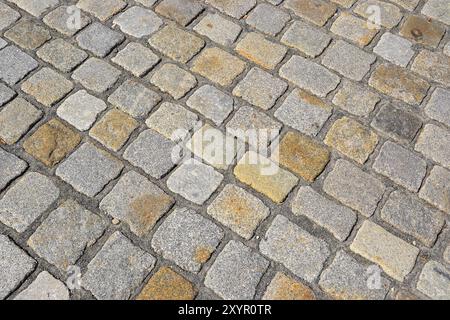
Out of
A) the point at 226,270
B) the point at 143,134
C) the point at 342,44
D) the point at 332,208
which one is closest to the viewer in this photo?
the point at 226,270

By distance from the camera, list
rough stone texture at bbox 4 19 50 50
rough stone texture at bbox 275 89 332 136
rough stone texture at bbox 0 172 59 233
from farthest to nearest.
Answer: rough stone texture at bbox 4 19 50 50 < rough stone texture at bbox 275 89 332 136 < rough stone texture at bbox 0 172 59 233

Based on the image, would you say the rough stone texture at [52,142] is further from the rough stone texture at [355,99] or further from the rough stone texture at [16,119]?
the rough stone texture at [355,99]

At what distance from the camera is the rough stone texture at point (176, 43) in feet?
10.8

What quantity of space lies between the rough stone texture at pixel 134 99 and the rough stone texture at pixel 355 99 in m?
1.21

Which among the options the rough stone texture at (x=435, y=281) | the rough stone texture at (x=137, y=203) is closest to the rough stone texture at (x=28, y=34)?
the rough stone texture at (x=137, y=203)

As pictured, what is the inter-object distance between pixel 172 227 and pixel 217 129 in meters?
0.72

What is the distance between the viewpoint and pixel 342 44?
11.2ft

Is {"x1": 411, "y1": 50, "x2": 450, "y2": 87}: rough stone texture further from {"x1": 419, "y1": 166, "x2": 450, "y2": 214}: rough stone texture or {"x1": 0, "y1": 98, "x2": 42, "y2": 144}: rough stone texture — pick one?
{"x1": 0, "y1": 98, "x2": 42, "y2": 144}: rough stone texture

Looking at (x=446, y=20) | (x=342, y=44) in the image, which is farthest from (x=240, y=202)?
(x=446, y=20)

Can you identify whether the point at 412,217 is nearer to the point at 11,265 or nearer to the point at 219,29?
the point at 219,29

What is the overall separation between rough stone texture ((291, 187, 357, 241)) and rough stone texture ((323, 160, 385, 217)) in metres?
0.06

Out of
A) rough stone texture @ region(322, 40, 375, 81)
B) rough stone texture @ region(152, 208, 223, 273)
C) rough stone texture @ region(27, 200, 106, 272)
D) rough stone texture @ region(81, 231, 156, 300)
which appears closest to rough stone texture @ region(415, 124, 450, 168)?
rough stone texture @ region(322, 40, 375, 81)

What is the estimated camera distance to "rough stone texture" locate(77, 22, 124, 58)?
328 cm

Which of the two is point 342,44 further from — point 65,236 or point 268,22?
point 65,236
